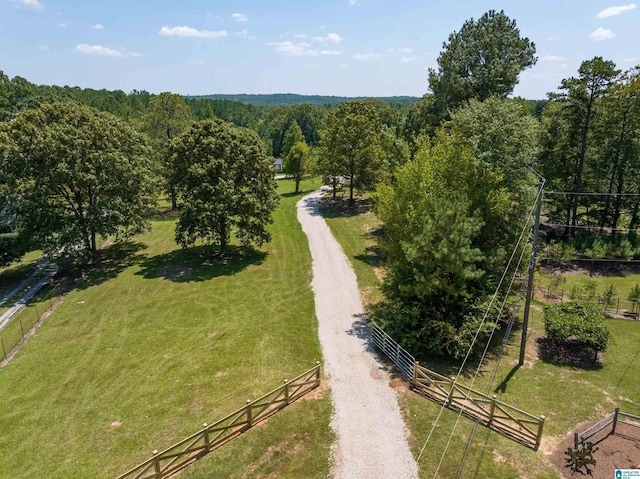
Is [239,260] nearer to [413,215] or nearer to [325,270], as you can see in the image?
[325,270]

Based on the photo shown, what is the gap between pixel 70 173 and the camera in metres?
28.3

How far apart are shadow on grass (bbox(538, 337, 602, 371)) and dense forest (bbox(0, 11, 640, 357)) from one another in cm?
395

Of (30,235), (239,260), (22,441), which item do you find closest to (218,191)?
(239,260)

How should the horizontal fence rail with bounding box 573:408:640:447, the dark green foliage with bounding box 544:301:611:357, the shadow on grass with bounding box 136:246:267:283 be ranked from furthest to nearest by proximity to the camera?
the shadow on grass with bounding box 136:246:267:283
the dark green foliage with bounding box 544:301:611:357
the horizontal fence rail with bounding box 573:408:640:447

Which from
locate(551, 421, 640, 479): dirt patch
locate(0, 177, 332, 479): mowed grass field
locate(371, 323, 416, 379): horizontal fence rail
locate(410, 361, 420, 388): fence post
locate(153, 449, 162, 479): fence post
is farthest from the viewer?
locate(371, 323, 416, 379): horizontal fence rail

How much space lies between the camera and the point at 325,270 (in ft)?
101

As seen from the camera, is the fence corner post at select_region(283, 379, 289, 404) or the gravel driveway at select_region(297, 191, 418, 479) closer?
the gravel driveway at select_region(297, 191, 418, 479)

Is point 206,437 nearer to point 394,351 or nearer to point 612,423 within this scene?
point 394,351

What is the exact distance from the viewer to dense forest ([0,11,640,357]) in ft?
64.0

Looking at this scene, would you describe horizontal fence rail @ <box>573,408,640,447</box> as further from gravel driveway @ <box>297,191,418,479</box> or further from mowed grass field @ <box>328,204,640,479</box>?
gravel driveway @ <box>297,191,418,479</box>

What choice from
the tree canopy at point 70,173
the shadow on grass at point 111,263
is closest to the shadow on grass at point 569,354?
the shadow on grass at point 111,263

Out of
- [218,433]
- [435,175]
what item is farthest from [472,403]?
[435,175]

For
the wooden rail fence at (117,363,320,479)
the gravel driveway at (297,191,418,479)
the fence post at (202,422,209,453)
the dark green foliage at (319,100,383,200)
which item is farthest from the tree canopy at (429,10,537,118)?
the fence post at (202,422,209,453)

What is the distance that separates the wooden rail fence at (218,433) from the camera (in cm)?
1274
